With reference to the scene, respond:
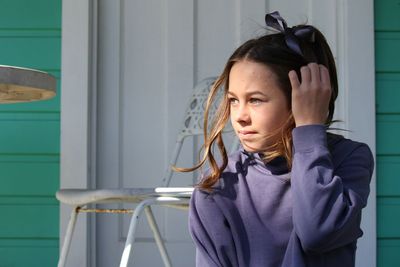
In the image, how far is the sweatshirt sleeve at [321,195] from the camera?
41.6 inches

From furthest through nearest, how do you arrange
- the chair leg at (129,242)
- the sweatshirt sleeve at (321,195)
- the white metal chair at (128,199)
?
the white metal chair at (128,199) → the chair leg at (129,242) → the sweatshirt sleeve at (321,195)

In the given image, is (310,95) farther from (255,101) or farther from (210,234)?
(210,234)

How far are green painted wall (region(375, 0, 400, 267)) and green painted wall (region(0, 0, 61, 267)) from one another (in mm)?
1371

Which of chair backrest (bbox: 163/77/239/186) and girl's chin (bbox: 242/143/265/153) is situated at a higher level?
chair backrest (bbox: 163/77/239/186)

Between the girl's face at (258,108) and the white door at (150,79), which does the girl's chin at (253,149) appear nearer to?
the girl's face at (258,108)

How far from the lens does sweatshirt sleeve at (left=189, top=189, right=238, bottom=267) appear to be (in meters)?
1.17

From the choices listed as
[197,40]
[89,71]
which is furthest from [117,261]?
[197,40]

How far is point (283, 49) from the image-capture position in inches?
48.0

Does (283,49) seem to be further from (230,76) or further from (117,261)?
(117,261)

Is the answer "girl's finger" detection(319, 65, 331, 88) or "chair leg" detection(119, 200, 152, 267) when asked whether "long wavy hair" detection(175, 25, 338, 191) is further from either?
"chair leg" detection(119, 200, 152, 267)

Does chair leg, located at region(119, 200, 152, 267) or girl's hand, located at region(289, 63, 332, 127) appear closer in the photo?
girl's hand, located at region(289, 63, 332, 127)

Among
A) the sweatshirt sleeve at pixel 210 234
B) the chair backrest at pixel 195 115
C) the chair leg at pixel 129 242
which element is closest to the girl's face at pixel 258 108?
the sweatshirt sleeve at pixel 210 234

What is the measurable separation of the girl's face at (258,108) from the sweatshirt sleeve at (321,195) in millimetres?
70

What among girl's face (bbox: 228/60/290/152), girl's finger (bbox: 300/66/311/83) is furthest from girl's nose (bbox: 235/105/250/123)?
girl's finger (bbox: 300/66/311/83)
